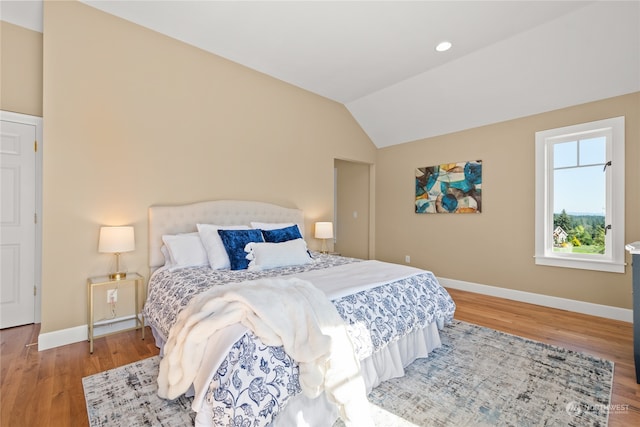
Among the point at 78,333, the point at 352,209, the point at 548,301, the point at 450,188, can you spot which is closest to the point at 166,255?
the point at 78,333

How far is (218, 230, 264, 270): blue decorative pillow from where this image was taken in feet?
9.30

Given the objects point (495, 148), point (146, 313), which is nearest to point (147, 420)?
point (146, 313)

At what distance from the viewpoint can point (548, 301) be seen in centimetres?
376

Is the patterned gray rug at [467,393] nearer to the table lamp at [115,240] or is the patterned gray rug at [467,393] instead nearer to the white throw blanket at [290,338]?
the white throw blanket at [290,338]

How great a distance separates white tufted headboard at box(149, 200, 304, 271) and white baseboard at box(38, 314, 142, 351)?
1.92ft

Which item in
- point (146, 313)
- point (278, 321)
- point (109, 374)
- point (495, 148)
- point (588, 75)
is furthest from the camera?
point (495, 148)

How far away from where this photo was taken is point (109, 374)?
215 cm

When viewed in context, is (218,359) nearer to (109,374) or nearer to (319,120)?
(109,374)

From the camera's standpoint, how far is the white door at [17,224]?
9.53 ft

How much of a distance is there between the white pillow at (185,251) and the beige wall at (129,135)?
14.2 inches

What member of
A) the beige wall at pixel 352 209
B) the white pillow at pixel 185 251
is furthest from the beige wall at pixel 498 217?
the white pillow at pixel 185 251

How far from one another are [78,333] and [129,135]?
76.2 inches

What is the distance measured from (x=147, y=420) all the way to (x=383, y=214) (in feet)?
15.3

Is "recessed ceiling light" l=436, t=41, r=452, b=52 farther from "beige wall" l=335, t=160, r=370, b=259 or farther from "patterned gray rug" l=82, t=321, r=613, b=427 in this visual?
"patterned gray rug" l=82, t=321, r=613, b=427
